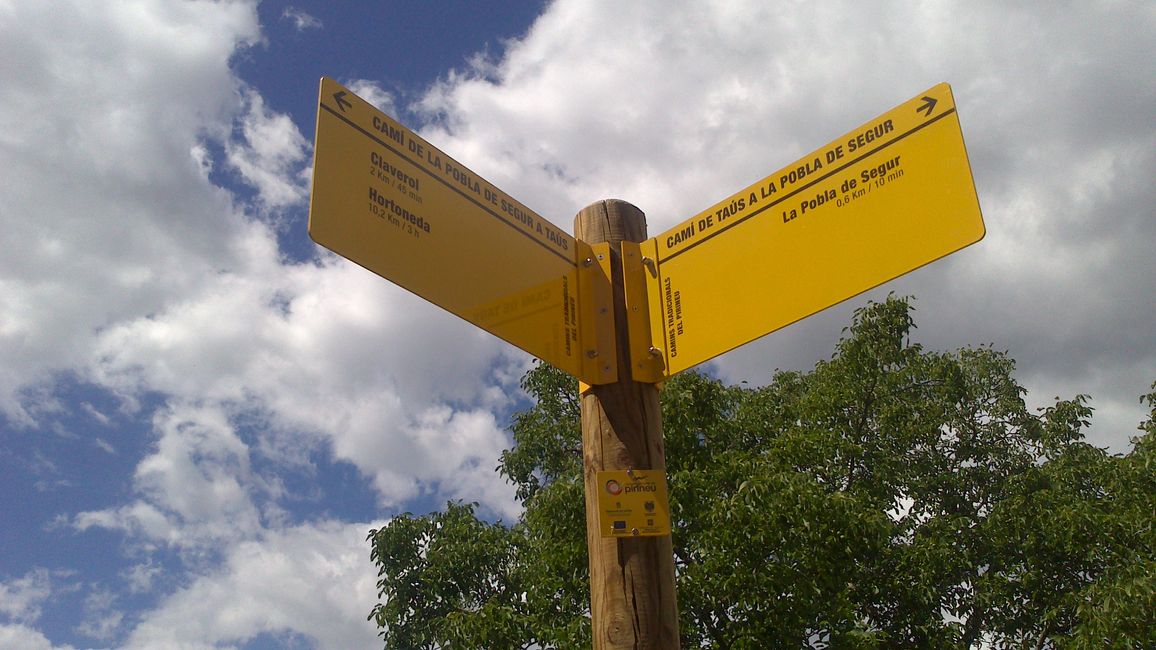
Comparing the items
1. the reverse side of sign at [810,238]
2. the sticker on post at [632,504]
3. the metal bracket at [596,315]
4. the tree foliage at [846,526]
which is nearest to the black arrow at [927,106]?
the reverse side of sign at [810,238]

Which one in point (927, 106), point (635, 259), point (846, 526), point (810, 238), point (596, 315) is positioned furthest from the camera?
point (846, 526)

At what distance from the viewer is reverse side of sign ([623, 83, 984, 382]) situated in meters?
2.18

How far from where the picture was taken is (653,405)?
255 centimetres

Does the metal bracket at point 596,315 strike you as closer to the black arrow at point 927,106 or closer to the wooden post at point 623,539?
the wooden post at point 623,539

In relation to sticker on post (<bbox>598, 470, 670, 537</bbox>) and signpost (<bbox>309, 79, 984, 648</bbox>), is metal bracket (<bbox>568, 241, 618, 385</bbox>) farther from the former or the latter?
sticker on post (<bbox>598, 470, 670, 537</bbox>)

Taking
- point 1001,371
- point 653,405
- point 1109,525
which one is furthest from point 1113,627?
point 653,405

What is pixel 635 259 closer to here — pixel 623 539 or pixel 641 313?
pixel 641 313

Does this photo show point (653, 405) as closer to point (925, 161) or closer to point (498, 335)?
point (498, 335)

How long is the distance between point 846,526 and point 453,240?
313 inches

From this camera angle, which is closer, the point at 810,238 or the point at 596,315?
the point at 810,238

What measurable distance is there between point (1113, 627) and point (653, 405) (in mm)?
10377

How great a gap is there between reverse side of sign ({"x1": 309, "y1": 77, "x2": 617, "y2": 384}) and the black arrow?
101 centimetres

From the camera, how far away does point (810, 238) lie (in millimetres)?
2396

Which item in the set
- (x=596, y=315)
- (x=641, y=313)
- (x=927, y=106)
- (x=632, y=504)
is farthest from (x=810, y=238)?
(x=632, y=504)
